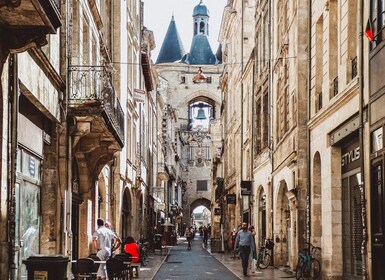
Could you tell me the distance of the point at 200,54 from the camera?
395 ft

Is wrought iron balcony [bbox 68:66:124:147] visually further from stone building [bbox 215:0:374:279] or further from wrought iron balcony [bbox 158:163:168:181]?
wrought iron balcony [bbox 158:163:168:181]

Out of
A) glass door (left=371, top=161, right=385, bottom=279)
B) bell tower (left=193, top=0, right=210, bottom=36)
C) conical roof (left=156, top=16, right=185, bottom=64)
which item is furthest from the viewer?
bell tower (left=193, top=0, right=210, bottom=36)

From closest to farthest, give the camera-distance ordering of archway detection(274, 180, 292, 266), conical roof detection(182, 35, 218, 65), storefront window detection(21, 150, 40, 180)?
storefront window detection(21, 150, 40, 180) → archway detection(274, 180, 292, 266) → conical roof detection(182, 35, 218, 65)

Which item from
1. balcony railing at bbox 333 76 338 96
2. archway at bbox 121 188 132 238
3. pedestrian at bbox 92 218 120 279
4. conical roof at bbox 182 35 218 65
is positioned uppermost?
conical roof at bbox 182 35 218 65

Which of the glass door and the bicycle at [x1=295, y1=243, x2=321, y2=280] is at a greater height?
the glass door

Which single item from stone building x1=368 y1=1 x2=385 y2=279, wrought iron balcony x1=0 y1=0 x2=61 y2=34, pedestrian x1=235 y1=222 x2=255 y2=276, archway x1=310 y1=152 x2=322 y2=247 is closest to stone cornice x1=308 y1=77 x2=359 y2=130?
archway x1=310 y1=152 x2=322 y2=247

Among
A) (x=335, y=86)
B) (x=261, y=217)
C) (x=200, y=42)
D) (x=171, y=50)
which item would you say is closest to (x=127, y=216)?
(x=261, y=217)

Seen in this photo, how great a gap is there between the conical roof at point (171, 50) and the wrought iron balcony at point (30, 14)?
108 metres

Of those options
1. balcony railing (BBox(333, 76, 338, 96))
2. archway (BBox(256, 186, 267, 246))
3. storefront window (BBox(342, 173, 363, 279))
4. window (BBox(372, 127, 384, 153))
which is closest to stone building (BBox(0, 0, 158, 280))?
balcony railing (BBox(333, 76, 338, 96))

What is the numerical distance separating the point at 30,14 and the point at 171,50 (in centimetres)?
11017

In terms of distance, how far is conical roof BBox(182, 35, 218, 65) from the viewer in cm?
11930

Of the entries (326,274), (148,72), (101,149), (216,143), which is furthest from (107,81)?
(216,143)

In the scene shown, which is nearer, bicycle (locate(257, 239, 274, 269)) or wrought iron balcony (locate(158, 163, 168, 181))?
bicycle (locate(257, 239, 274, 269))

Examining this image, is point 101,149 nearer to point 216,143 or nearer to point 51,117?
point 51,117
